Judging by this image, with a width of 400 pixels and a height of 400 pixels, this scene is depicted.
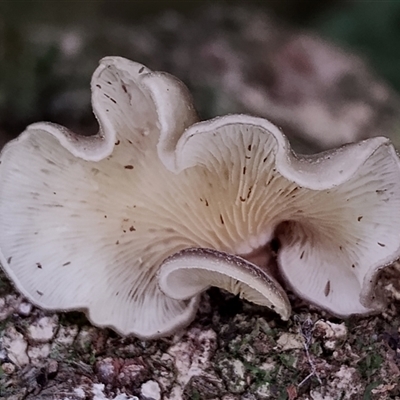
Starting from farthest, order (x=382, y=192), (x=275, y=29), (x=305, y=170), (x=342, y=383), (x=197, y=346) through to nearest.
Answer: (x=275, y=29) → (x=197, y=346) → (x=342, y=383) → (x=382, y=192) → (x=305, y=170)

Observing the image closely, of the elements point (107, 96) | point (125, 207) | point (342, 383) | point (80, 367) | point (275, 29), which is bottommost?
point (80, 367)

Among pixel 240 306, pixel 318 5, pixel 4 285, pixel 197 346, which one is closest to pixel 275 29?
pixel 318 5

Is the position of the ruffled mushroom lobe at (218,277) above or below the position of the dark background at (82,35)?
below

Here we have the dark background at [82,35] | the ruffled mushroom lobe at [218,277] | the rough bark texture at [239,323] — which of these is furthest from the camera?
the dark background at [82,35]

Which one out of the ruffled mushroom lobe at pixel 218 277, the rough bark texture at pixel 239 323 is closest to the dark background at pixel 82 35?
the rough bark texture at pixel 239 323

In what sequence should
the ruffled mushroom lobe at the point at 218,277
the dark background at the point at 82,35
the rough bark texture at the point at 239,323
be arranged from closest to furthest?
A: the ruffled mushroom lobe at the point at 218,277, the rough bark texture at the point at 239,323, the dark background at the point at 82,35

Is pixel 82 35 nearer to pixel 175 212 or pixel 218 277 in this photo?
pixel 175 212

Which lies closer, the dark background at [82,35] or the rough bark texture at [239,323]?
the rough bark texture at [239,323]

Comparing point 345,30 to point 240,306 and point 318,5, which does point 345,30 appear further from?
point 240,306

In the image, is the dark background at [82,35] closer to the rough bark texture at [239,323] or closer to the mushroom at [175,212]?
the rough bark texture at [239,323]
